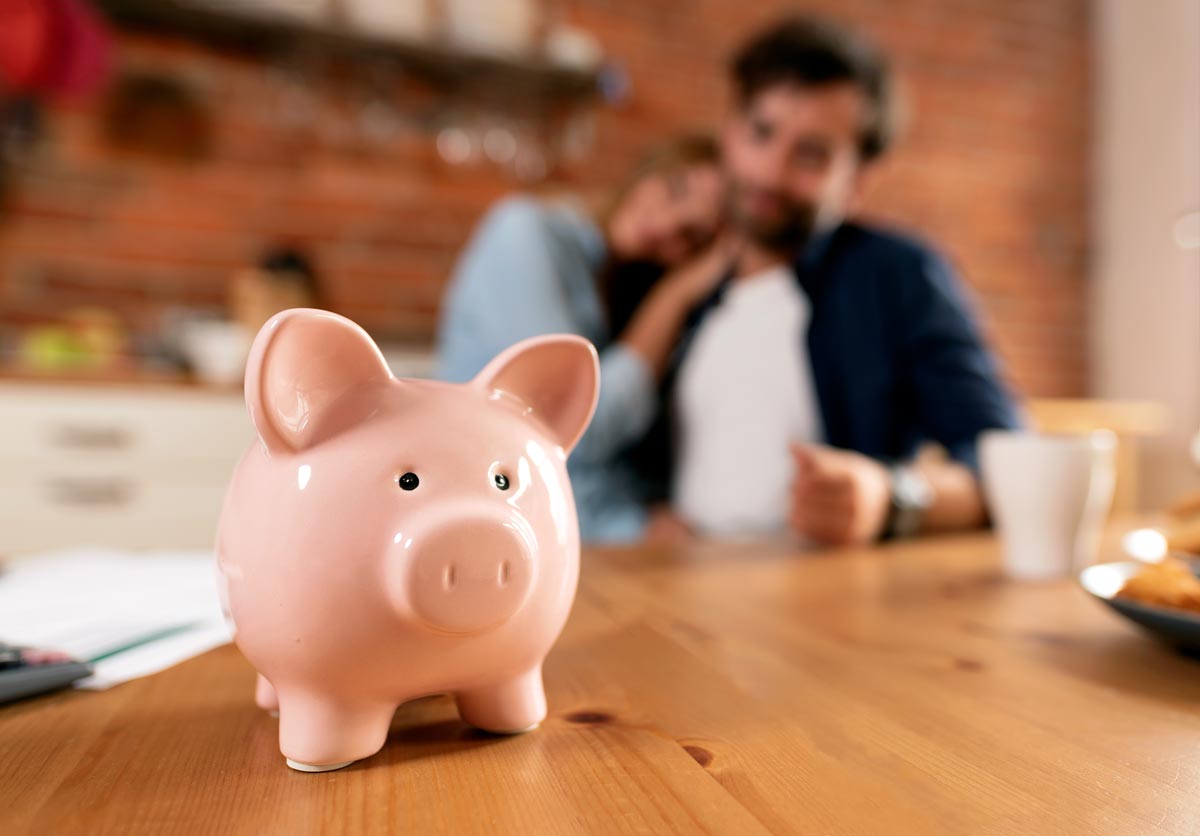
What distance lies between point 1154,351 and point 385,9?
9.24 feet

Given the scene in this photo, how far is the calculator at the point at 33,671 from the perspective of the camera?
387mm

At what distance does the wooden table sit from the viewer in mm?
281

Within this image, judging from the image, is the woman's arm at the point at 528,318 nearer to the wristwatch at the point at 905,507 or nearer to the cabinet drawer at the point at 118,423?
the wristwatch at the point at 905,507

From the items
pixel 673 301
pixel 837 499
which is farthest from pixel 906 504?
pixel 673 301

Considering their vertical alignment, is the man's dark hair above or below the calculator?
above

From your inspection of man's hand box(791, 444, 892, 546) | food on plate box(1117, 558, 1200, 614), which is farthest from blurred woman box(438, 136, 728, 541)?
food on plate box(1117, 558, 1200, 614)

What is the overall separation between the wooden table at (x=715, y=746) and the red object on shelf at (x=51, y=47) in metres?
1.99

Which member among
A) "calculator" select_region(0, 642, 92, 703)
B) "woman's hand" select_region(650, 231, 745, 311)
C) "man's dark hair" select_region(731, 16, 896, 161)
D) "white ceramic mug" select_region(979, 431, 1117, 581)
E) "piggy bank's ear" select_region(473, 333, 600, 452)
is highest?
"man's dark hair" select_region(731, 16, 896, 161)

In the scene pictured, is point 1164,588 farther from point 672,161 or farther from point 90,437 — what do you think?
point 90,437

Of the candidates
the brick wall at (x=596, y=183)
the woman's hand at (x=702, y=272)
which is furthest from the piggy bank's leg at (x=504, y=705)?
the brick wall at (x=596, y=183)

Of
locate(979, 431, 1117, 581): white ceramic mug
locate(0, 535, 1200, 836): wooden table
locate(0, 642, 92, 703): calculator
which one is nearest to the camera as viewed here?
locate(0, 535, 1200, 836): wooden table

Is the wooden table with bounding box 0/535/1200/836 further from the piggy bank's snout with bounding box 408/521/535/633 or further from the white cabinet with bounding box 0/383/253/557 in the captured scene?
the white cabinet with bounding box 0/383/253/557

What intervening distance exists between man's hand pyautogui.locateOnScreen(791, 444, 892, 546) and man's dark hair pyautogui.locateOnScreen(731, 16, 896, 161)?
773 millimetres

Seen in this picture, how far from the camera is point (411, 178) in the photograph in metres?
2.36
